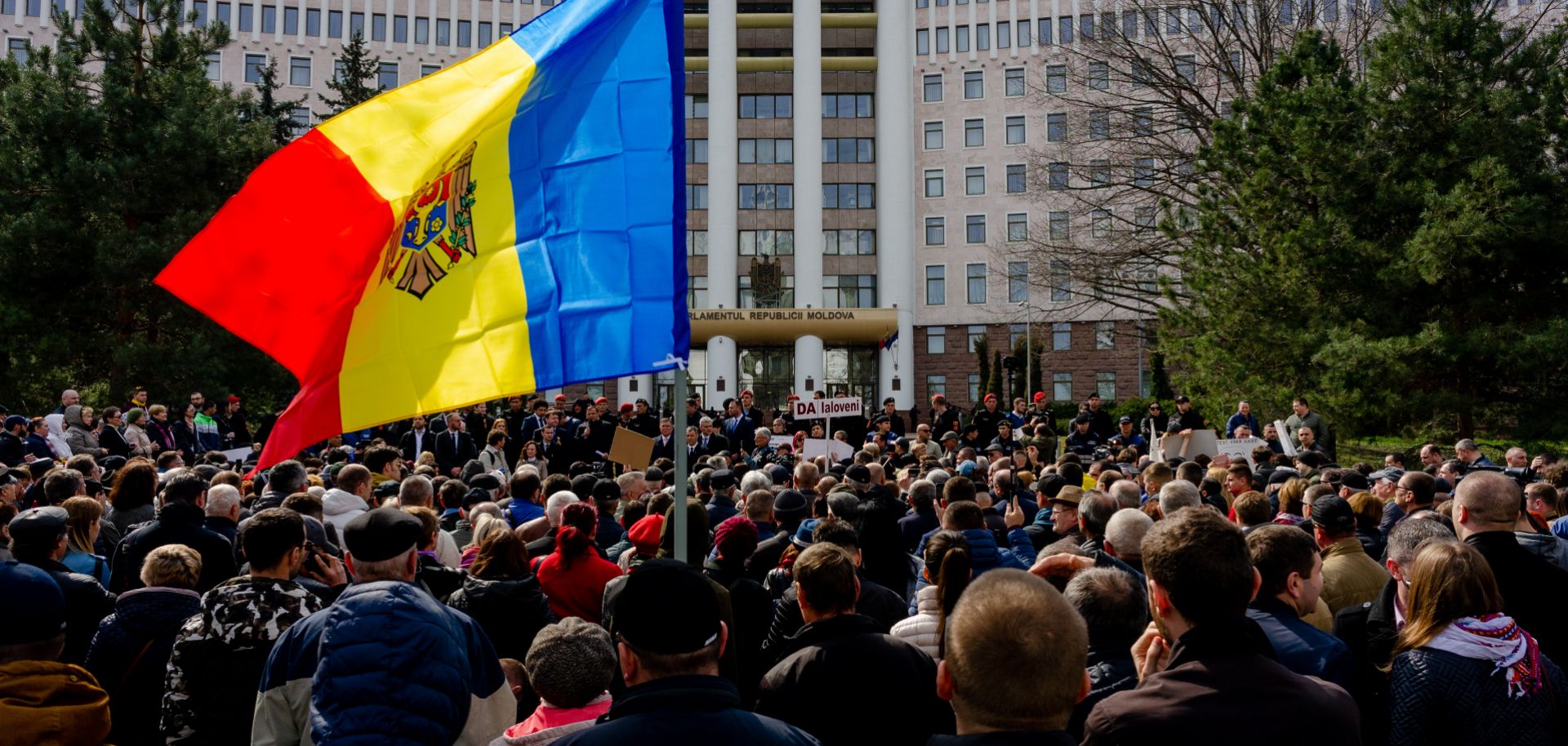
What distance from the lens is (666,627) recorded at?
2.99 metres

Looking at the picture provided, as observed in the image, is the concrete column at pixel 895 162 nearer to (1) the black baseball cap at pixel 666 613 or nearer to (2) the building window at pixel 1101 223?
(2) the building window at pixel 1101 223

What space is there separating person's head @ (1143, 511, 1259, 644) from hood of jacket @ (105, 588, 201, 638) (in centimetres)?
378

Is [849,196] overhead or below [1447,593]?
overhead

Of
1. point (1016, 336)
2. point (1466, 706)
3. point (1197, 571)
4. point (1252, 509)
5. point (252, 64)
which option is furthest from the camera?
point (252, 64)

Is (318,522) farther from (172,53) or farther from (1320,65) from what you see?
(172,53)

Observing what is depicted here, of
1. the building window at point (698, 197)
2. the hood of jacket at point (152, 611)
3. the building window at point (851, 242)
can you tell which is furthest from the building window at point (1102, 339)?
the hood of jacket at point (152, 611)

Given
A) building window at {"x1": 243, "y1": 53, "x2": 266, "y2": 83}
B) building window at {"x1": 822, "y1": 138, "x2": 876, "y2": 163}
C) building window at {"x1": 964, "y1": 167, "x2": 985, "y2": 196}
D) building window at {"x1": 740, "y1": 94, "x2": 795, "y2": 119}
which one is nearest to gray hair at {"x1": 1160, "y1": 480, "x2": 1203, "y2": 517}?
building window at {"x1": 822, "y1": 138, "x2": 876, "y2": 163}

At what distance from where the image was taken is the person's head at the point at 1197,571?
10.5 feet

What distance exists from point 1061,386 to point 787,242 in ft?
55.8

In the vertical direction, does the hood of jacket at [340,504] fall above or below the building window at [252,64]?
below

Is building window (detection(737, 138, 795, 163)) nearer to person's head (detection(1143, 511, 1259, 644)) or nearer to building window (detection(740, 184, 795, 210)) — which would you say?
building window (detection(740, 184, 795, 210))

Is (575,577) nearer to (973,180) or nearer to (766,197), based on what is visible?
(766,197)

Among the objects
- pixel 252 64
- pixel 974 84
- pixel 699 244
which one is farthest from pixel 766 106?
pixel 252 64

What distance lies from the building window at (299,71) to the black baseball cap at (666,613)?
69.7 metres
